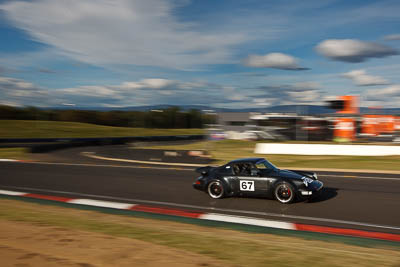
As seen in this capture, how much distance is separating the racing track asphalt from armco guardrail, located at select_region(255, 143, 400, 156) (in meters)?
5.31

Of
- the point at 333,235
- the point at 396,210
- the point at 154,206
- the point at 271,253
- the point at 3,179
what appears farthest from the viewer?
the point at 3,179

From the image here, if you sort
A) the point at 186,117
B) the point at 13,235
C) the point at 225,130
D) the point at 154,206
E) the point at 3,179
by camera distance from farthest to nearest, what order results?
1. the point at 186,117
2. the point at 225,130
3. the point at 3,179
4. the point at 154,206
5. the point at 13,235

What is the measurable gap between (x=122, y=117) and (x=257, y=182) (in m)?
68.7

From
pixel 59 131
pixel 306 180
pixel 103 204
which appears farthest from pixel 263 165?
pixel 59 131

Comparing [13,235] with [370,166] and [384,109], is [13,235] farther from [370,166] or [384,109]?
[384,109]

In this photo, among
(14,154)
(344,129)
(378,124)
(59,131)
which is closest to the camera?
(378,124)

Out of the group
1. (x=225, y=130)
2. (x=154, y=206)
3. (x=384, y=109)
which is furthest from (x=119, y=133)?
(x=154, y=206)

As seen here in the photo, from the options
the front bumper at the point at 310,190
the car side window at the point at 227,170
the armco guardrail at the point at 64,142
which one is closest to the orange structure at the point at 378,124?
the front bumper at the point at 310,190

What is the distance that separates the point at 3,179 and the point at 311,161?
12.9 meters

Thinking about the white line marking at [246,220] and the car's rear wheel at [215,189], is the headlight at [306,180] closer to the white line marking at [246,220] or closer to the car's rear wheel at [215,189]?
the white line marking at [246,220]

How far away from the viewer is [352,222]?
6.59 metres

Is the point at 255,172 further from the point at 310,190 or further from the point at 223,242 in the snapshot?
the point at 223,242

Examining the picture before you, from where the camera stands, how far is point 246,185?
8438 millimetres

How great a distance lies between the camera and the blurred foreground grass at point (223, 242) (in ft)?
14.0
